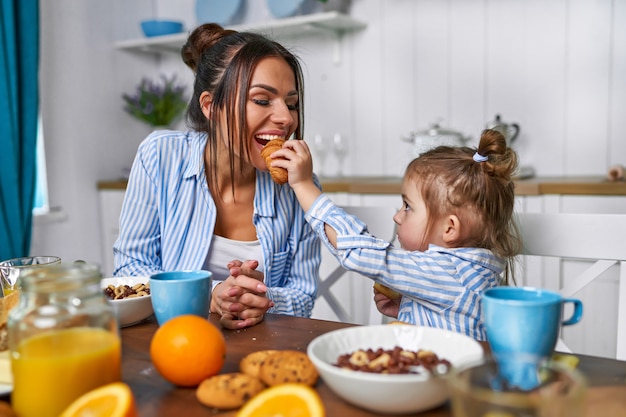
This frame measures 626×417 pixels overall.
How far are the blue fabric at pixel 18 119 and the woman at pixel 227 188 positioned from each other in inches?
60.3

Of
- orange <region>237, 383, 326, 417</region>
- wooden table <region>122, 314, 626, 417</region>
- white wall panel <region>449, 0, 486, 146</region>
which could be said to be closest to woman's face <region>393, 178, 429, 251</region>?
wooden table <region>122, 314, 626, 417</region>

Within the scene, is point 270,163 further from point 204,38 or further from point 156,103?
point 156,103

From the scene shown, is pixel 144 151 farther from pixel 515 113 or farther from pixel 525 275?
pixel 515 113

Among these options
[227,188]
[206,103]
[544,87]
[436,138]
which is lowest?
[227,188]

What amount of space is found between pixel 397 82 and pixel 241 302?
2.26 meters

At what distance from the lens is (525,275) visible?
2.29 metres

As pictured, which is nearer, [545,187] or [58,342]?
[58,342]

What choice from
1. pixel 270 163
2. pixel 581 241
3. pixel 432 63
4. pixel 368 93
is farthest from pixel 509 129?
pixel 270 163

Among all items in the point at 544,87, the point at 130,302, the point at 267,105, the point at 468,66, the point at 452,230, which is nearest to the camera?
the point at 130,302

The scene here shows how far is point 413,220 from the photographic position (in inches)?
51.4

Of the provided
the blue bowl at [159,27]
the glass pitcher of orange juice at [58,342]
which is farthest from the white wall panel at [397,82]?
the glass pitcher of orange juice at [58,342]

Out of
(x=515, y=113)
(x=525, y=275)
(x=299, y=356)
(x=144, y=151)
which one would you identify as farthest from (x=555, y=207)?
(x=299, y=356)

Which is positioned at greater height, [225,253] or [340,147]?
[340,147]

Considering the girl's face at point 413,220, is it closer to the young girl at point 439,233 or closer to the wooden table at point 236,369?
the young girl at point 439,233
